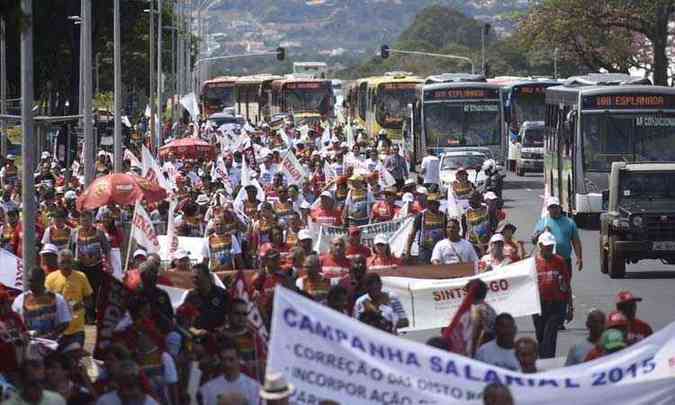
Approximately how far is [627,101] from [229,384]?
895 inches

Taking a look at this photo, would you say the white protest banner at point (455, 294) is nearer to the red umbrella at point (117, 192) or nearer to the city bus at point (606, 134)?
the red umbrella at point (117, 192)

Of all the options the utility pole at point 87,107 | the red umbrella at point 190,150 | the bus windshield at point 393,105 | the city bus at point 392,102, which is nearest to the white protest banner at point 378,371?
the utility pole at point 87,107

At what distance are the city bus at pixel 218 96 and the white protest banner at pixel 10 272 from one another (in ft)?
228

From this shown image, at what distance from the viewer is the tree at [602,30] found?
64.6 metres

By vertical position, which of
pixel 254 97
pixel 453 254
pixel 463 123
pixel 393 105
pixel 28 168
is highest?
pixel 28 168

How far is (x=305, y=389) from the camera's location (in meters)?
9.12

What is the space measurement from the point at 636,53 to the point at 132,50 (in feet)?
73.2

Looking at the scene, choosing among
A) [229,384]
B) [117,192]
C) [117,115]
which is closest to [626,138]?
[117,115]

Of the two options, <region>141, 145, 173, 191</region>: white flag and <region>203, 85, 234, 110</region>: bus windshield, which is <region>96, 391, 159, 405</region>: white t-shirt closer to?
<region>141, 145, 173, 191</region>: white flag

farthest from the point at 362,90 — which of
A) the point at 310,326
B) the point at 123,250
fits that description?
the point at 310,326

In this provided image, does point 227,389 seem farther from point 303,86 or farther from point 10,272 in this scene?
point 303,86

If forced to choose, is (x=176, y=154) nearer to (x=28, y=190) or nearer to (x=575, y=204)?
(x=575, y=204)

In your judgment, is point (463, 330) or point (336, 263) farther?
point (336, 263)

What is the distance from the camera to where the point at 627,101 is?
106ft
